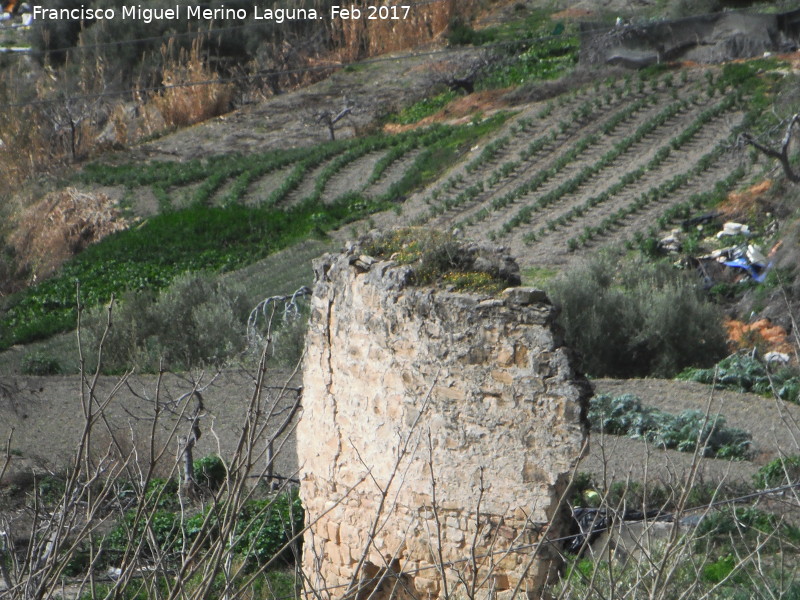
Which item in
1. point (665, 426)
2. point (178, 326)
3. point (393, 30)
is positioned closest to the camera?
point (665, 426)

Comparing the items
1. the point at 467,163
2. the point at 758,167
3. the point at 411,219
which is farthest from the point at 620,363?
the point at 467,163

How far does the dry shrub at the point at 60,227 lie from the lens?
30.4m

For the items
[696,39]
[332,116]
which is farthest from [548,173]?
[332,116]

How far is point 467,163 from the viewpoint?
29656 mm

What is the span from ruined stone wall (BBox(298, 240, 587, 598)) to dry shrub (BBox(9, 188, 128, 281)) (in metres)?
24.8

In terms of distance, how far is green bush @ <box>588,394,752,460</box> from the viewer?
1117 centimetres

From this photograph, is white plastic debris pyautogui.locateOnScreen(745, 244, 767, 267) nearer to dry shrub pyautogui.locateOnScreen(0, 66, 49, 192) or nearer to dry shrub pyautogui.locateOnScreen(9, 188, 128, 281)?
dry shrub pyautogui.locateOnScreen(9, 188, 128, 281)

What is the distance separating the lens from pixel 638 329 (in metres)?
16.4

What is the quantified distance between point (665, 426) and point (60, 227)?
2383cm

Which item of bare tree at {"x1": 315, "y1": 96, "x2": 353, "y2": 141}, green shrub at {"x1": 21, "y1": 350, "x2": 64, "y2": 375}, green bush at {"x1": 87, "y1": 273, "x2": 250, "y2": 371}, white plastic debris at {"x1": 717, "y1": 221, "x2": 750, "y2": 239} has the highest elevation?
bare tree at {"x1": 315, "y1": 96, "x2": 353, "y2": 141}

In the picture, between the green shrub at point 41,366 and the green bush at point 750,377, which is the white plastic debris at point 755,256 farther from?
the green shrub at point 41,366

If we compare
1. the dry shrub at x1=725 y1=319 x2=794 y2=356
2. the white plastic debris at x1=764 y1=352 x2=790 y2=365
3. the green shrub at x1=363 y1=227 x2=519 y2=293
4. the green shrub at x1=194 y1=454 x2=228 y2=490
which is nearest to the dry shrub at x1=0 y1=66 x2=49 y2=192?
the dry shrub at x1=725 y1=319 x2=794 y2=356

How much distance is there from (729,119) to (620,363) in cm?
1242

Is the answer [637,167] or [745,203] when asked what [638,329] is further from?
[637,167]
